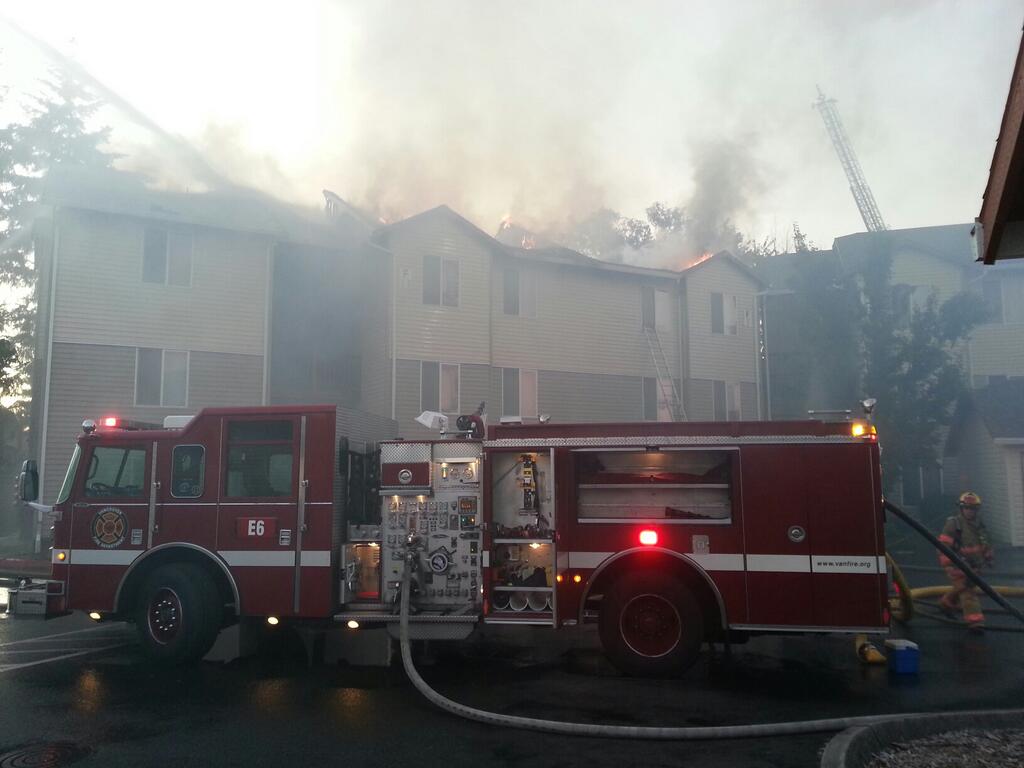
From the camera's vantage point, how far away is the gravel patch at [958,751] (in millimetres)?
4770

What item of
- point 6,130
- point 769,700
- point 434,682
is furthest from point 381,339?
point 6,130

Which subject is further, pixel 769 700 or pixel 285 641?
pixel 285 641

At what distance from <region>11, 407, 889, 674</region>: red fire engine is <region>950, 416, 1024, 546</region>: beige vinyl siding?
45.3 feet

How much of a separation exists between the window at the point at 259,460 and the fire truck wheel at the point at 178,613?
94 centimetres

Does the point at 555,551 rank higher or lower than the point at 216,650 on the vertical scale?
higher

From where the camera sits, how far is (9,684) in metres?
7.41

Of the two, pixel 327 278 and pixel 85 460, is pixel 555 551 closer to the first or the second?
pixel 85 460

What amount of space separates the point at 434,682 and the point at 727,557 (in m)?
2.94

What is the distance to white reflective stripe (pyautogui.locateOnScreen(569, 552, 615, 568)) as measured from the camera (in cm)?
761

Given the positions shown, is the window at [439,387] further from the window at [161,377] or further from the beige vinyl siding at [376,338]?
the window at [161,377]

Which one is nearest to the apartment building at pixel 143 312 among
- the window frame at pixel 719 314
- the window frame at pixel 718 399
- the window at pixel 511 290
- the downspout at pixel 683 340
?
the window at pixel 511 290

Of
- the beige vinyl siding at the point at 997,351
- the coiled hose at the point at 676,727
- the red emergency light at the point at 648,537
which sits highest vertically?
the beige vinyl siding at the point at 997,351

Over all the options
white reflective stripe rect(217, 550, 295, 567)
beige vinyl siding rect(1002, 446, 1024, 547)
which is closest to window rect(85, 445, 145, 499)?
white reflective stripe rect(217, 550, 295, 567)

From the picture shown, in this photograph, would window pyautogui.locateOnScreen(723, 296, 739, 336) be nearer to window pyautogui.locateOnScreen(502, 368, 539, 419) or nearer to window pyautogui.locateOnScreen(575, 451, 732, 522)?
window pyautogui.locateOnScreen(502, 368, 539, 419)
